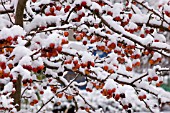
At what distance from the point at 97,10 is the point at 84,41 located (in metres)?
0.67

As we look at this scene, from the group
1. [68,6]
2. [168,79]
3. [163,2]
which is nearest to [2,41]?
[68,6]

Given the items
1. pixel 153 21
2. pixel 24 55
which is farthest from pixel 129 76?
pixel 24 55

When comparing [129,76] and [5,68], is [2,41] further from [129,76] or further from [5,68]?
[129,76]

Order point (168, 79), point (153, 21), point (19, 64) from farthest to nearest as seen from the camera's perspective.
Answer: point (168, 79) < point (153, 21) < point (19, 64)

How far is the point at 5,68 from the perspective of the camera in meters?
2.09

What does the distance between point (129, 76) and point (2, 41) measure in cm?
133

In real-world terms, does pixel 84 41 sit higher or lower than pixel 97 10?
lower

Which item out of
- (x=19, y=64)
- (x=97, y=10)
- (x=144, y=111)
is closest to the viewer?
(x=19, y=64)

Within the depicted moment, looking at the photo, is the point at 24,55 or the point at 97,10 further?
the point at 97,10

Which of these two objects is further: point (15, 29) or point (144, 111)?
point (144, 111)

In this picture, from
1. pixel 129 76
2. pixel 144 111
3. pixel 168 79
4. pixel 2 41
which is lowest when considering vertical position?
pixel 168 79

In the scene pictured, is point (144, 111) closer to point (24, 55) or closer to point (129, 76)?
point (129, 76)

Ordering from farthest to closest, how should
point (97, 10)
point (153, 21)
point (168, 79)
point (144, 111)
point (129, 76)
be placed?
point (168, 79)
point (144, 111)
point (129, 76)
point (153, 21)
point (97, 10)

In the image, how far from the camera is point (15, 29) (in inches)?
83.0
